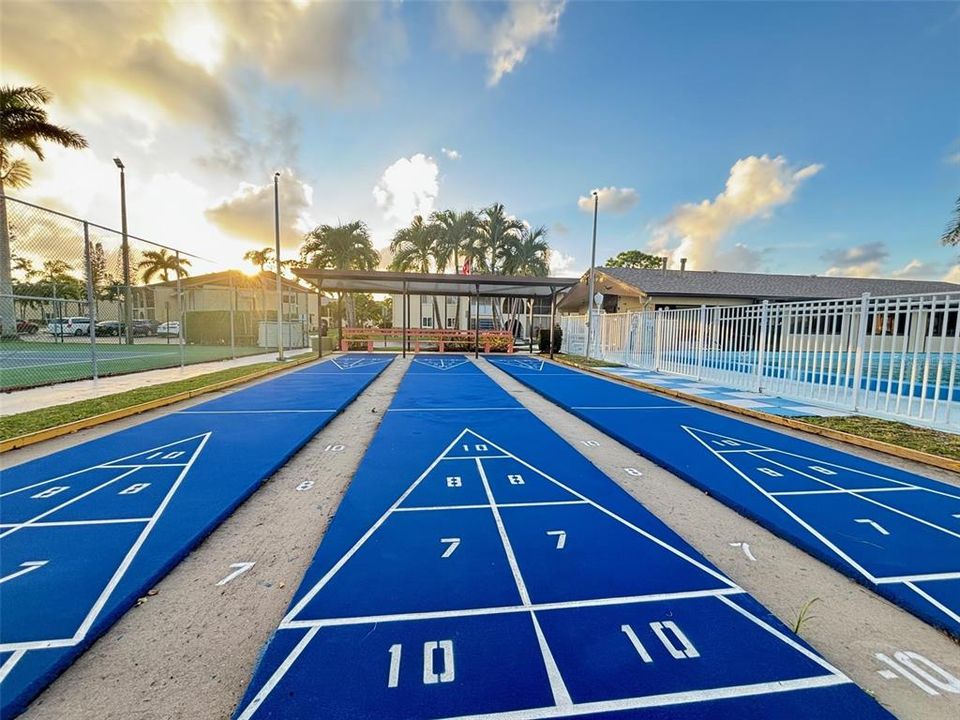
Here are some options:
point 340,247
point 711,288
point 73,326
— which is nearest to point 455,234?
point 340,247

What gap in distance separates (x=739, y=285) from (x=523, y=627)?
26730mm

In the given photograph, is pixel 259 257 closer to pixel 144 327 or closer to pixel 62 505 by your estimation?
pixel 144 327

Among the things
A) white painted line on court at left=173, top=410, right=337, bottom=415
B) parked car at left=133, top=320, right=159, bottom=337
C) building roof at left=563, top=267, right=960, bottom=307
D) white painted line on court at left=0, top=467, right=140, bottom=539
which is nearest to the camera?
white painted line on court at left=0, top=467, right=140, bottom=539

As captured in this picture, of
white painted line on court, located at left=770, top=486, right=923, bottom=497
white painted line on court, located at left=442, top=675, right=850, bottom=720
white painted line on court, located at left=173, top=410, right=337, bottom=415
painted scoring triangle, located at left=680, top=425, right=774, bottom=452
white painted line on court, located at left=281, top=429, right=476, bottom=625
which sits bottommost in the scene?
white painted line on court, located at left=281, top=429, right=476, bottom=625

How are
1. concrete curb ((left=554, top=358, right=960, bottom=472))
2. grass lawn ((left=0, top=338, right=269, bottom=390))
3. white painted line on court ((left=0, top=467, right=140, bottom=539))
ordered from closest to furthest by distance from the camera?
white painted line on court ((left=0, top=467, right=140, bottom=539)) < concrete curb ((left=554, top=358, right=960, bottom=472)) < grass lawn ((left=0, top=338, right=269, bottom=390))

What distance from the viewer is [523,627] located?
2213 mm

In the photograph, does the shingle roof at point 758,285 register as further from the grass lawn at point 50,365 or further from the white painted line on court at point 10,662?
the white painted line on court at point 10,662

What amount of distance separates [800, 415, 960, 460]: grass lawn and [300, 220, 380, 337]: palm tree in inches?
1016

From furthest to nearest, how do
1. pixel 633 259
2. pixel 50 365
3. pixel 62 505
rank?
pixel 633 259
pixel 50 365
pixel 62 505

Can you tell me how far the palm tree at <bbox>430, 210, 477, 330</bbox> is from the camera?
26266mm

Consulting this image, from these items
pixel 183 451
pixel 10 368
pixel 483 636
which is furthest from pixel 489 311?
pixel 483 636

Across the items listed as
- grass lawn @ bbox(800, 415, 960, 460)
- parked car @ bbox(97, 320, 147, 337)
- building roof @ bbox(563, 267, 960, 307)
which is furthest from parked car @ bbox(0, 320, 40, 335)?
building roof @ bbox(563, 267, 960, 307)

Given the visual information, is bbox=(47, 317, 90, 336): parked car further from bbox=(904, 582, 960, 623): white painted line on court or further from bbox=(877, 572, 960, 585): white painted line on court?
bbox=(904, 582, 960, 623): white painted line on court

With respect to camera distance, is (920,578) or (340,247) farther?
(340,247)
